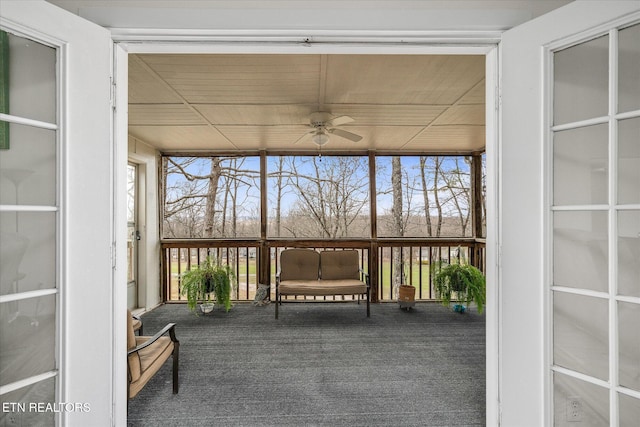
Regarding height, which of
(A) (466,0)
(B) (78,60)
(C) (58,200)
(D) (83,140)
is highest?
(A) (466,0)

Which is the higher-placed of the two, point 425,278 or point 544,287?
point 544,287

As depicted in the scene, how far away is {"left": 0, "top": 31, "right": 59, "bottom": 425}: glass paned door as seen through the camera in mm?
1318

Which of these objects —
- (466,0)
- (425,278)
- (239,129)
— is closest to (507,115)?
(466,0)

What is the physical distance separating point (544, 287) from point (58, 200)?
209cm

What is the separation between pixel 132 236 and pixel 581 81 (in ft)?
16.3

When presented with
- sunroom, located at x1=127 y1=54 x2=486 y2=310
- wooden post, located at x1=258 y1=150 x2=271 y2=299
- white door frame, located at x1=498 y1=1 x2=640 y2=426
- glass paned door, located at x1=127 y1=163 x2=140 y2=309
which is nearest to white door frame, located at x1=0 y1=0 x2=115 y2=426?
white door frame, located at x1=498 y1=1 x2=640 y2=426

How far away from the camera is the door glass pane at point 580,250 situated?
135cm

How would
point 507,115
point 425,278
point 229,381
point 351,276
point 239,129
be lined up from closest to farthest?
point 507,115, point 229,381, point 239,129, point 351,276, point 425,278

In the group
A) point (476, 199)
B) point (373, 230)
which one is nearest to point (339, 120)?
point (373, 230)

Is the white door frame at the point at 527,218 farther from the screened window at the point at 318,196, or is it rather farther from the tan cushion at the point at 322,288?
Answer: the screened window at the point at 318,196

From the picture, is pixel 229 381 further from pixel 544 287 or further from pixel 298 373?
pixel 544 287

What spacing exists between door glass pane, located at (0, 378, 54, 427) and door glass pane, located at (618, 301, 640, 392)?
90.2 inches

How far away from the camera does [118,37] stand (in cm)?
155

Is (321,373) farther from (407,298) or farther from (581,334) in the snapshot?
(407,298)
